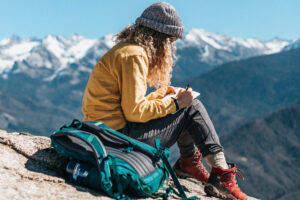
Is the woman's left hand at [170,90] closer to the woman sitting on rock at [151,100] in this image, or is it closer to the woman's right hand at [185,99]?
the woman sitting on rock at [151,100]

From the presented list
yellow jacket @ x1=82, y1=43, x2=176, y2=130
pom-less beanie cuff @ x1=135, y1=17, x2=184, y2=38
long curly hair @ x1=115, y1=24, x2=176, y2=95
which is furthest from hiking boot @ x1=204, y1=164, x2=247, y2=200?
pom-less beanie cuff @ x1=135, y1=17, x2=184, y2=38

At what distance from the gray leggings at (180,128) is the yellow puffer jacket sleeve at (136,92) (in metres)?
0.21

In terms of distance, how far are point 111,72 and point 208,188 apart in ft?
7.43

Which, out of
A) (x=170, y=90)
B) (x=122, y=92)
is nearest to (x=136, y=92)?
(x=122, y=92)

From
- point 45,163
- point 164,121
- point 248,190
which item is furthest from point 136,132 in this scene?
point 248,190

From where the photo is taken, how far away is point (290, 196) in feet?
603

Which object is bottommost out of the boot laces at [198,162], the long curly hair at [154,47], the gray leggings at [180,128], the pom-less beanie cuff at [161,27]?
the boot laces at [198,162]

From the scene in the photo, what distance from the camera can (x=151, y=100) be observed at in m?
4.88

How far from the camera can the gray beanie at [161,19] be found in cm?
476

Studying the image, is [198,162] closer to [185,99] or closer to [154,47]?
[185,99]

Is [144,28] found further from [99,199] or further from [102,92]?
[99,199]

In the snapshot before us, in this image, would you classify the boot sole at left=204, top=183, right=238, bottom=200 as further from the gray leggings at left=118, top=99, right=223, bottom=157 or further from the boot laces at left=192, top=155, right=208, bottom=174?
the boot laces at left=192, top=155, right=208, bottom=174

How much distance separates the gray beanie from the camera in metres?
4.76

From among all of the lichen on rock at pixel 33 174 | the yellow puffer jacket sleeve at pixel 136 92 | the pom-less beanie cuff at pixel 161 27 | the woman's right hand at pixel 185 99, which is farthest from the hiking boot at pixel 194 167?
the pom-less beanie cuff at pixel 161 27
